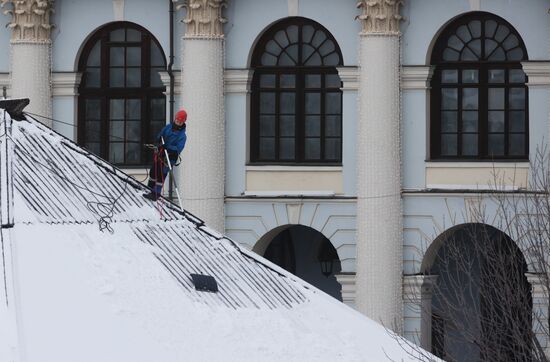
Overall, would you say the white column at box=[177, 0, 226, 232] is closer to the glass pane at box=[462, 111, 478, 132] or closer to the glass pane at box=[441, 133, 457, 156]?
the glass pane at box=[441, 133, 457, 156]

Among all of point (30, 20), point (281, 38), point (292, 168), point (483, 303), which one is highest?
point (30, 20)

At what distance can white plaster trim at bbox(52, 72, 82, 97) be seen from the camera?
82062 millimetres

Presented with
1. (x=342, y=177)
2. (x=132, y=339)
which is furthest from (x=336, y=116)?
(x=132, y=339)

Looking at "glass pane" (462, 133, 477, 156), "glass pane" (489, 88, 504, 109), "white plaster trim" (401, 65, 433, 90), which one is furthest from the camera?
"glass pane" (462, 133, 477, 156)

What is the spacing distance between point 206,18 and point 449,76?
6859 mm

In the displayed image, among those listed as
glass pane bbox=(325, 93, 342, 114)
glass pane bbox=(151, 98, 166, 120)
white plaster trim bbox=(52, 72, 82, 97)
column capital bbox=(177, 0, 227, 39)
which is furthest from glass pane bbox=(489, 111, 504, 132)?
white plaster trim bbox=(52, 72, 82, 97)

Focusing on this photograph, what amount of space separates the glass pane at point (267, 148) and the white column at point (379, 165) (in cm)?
262

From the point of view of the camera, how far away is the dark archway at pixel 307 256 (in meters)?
83.7

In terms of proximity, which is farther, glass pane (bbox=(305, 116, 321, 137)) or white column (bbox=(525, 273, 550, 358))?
glass pane (bbox=(305, 116, 321, 137))

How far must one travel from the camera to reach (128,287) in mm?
48188

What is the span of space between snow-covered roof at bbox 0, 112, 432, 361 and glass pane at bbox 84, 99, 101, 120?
95.5 ft

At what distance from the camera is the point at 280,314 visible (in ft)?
168

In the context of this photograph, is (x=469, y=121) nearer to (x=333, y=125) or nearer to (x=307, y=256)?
(x=333, y=125)

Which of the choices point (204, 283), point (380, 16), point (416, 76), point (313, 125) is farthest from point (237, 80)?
point (204, 283)
